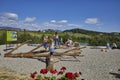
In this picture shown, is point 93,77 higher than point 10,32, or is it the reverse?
point 10,32

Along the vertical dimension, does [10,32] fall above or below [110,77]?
above

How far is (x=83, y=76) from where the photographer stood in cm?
1052

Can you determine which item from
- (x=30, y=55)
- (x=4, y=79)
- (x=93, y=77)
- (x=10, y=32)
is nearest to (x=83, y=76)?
(x=93, y=77)

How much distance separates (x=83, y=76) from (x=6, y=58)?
8.52 m

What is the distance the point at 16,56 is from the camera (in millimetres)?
17594

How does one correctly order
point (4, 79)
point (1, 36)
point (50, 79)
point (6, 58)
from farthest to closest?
point (1, 36), point (6, 58), point (4, 79), point (50, 79)

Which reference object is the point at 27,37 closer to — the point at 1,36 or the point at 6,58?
the point at 1,36

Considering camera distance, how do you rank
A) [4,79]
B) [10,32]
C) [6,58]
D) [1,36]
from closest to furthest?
[4,79] < [6,58] < [10,32] < [1,36]

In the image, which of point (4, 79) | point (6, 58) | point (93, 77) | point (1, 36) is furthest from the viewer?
point (1, 36)

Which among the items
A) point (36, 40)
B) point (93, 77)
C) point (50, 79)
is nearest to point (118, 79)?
point (93, 77)

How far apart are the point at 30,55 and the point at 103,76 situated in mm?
8168

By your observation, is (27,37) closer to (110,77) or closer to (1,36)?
(1,36)

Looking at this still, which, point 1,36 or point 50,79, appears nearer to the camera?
point 50,79

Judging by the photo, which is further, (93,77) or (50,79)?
(93,77)
